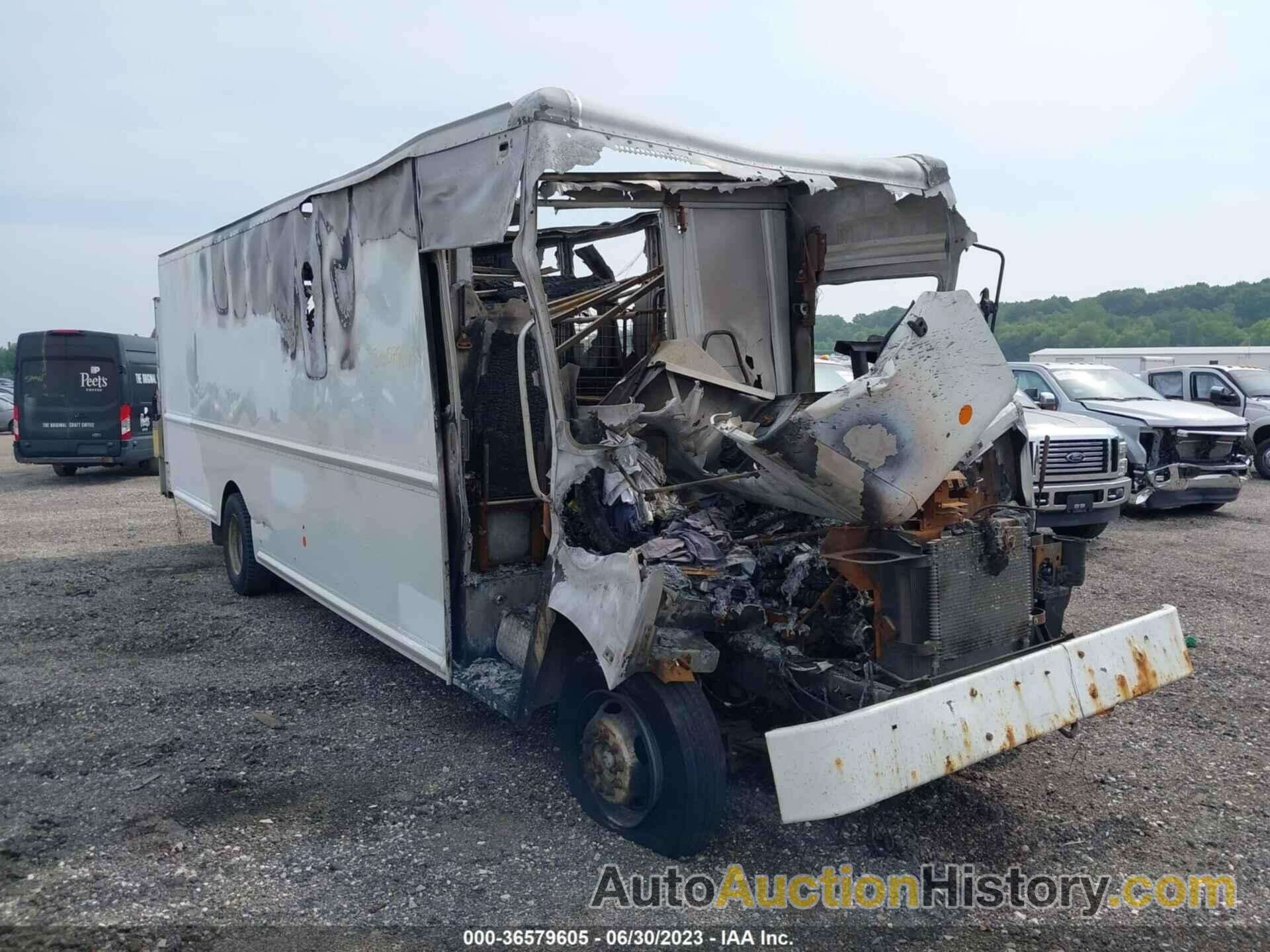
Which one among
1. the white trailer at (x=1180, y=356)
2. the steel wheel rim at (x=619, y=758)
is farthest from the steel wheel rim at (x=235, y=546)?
the white trailer at (x=1180, y=356)

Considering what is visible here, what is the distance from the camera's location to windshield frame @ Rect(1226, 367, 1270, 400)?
15594 mm

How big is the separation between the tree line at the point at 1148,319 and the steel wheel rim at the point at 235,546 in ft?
102

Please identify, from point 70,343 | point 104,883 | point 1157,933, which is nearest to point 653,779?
point 1157,933

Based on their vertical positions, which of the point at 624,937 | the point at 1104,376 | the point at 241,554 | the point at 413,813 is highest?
the point at 1104,376

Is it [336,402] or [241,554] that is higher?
[336,402]

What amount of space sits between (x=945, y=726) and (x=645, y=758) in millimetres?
1153

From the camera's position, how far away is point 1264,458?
51.2ft

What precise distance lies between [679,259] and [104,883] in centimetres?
415

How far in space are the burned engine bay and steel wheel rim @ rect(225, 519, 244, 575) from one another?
3.86 metres

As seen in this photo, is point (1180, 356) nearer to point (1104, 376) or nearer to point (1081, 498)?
point (1104, 376)

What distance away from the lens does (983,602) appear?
3787 mm

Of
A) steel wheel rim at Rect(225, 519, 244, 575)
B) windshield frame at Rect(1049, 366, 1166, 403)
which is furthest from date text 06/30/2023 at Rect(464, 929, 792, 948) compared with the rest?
windshield frame at Rect(1049, 366, 1166, 403)

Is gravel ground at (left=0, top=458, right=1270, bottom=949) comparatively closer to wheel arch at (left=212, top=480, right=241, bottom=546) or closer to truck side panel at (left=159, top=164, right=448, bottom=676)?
truck side panel at (left=159, top=164, right=448, bottom=676)

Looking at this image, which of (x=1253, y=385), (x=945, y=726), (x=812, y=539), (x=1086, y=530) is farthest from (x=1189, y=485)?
(x=945, y=726)
